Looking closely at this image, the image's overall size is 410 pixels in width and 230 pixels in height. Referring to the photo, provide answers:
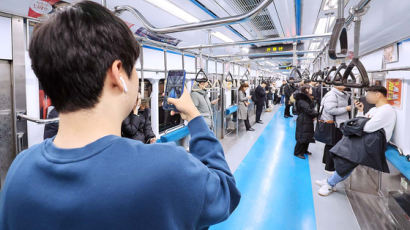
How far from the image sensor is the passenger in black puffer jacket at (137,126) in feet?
9.42

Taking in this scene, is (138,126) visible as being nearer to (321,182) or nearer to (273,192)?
(273,192)

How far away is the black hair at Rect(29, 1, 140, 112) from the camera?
512 millimetres

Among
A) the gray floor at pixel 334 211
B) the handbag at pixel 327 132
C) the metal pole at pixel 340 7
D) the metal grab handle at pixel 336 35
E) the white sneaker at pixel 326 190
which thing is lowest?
the gray floor at pixel 334 211

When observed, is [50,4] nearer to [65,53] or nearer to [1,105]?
[1,105]

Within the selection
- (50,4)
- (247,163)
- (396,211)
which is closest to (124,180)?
(50,4)

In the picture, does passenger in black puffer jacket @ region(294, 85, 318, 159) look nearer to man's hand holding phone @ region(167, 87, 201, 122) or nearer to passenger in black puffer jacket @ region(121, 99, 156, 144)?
passenger in black puffer jacket @ region(121, 99, 156, 144)

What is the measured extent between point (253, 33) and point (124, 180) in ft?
16.4

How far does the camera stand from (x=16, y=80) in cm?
217

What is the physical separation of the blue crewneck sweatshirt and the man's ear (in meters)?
0.15

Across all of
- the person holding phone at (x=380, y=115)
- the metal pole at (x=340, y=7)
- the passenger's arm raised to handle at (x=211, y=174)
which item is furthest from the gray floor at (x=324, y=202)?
the passenger's arm raised to handle at (x=211, y=174)

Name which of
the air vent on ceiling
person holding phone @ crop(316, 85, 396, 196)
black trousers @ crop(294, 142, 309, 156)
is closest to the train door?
the air vent on ceiling

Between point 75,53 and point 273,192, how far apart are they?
3838 mm

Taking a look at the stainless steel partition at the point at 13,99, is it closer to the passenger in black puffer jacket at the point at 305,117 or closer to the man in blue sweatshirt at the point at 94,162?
the man in blue sweatshirt at the point at 94,162

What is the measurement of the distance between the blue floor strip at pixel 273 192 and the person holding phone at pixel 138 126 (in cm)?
166
